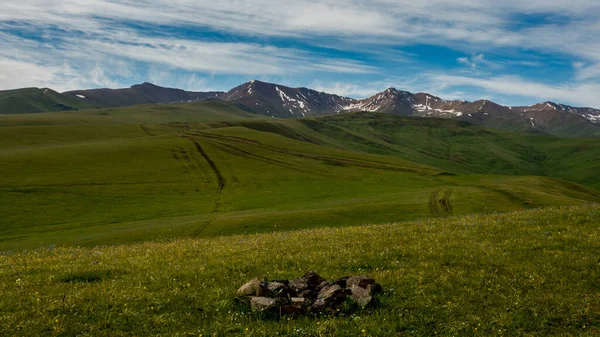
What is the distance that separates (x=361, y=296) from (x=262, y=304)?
3.11 metres

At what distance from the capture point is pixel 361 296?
479 inches

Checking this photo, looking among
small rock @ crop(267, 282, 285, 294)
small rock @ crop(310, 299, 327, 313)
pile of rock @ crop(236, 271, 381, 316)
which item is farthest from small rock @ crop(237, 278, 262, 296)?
small rock @ crop(310, 299, 327, 313)

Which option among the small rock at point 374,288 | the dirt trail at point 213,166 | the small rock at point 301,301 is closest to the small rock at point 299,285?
the small rock at point 301,301

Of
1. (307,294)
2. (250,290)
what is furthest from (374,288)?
(250,290)

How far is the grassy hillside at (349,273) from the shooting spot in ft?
35.3

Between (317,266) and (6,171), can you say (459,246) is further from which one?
(6,171)

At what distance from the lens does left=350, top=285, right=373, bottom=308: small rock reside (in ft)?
39.0

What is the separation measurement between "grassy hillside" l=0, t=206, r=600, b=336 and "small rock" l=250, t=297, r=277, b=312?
0.38 m

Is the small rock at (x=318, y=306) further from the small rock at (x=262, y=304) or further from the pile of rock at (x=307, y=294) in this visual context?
the small rock at (x=262, y=304)

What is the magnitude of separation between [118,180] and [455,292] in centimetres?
11538

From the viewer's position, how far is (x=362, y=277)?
526 inches

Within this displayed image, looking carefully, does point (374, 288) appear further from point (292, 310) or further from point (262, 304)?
point (262, 304)

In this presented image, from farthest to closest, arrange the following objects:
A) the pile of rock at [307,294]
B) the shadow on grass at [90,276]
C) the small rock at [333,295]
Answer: the shadow on grass at [90,276], the small rock at [333,295], the pile of rock at [307,294]

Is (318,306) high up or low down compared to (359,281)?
down
